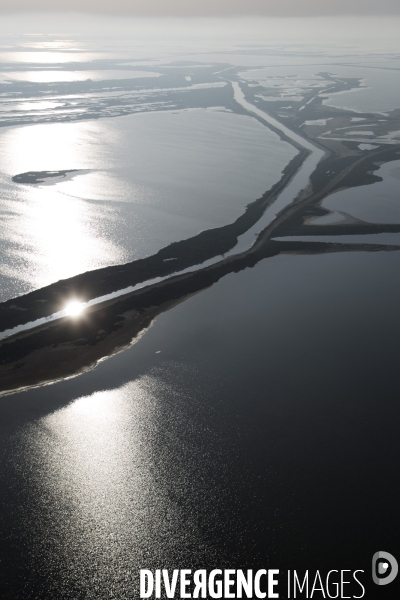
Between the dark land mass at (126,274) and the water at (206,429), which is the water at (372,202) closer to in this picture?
the water at (206,429)

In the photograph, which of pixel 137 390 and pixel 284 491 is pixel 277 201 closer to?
pixel 137 390

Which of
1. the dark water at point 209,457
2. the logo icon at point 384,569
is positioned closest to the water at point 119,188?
the dark water at point 209,457

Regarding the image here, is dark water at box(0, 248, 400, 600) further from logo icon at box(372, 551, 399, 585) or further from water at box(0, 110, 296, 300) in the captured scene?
water at box(0, 110, 296, 300)

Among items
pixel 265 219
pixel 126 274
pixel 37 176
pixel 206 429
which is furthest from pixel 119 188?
pixel 206 429

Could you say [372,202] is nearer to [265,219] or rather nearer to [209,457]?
[265,219]

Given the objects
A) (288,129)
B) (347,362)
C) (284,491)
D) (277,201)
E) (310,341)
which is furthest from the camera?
(288,129)

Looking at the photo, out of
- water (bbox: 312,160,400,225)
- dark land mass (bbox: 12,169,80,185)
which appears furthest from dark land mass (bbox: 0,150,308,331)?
dark land mass (bbox: 12,169,80,185)

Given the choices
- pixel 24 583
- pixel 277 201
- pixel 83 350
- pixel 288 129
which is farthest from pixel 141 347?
pixel 288 129
